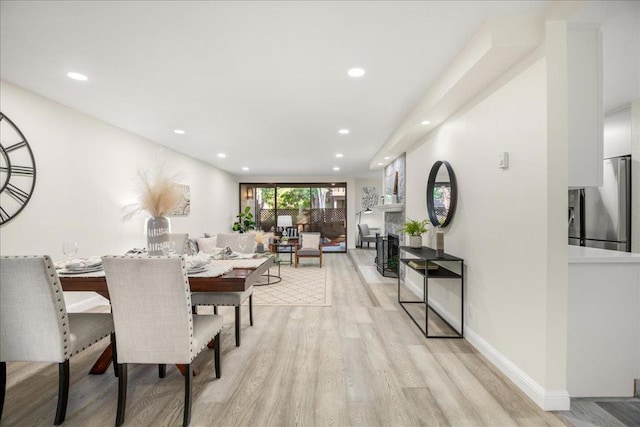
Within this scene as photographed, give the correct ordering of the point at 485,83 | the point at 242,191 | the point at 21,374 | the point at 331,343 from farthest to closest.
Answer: the point at 242,191, the point at 331,343, the point at 485,83, the point at 21,374

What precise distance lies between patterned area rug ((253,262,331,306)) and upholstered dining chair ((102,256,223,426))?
235cm

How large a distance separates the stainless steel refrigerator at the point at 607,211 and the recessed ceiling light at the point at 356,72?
3.02 meters

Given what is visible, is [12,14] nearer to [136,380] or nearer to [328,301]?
[136,380]

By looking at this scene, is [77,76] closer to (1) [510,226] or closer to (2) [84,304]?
(2) [84,304]

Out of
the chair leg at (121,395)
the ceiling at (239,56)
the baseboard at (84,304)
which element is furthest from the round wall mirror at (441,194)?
the baseboard at (84,304)

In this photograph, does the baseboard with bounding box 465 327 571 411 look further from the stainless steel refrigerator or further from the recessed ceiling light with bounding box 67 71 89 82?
the recessed ceiling light with bounding box 67 71 89 82

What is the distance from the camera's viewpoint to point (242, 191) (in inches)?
396

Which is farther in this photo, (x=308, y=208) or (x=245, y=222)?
(x=308, y=208)

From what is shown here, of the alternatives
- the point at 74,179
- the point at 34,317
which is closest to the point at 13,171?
the point at 74,179

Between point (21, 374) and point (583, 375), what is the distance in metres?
3.96

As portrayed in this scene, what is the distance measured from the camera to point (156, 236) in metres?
2.30

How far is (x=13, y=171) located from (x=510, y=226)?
173 inches

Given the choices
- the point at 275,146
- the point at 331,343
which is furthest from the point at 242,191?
the point at 331,343

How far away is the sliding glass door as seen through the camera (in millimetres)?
9812
